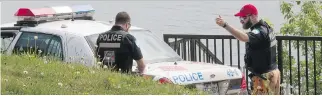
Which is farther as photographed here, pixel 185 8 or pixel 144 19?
pixel 185 8

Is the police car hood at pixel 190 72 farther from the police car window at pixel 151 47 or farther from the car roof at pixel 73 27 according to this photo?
the car roof at pixel 73 27

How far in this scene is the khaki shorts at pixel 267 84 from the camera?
733 centimetres

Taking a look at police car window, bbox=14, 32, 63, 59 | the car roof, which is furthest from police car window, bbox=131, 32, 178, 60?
police car window, bbox=14, 32, 63, 59

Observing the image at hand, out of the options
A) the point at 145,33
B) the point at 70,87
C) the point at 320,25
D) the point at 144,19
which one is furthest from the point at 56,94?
the point at 144,19

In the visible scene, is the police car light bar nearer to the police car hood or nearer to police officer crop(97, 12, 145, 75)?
police officer crop(97, 12, 145, 75)

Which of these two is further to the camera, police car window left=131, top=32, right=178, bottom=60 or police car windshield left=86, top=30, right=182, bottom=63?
police car window left=131, top=32, right=178, bottom=60

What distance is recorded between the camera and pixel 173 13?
2400 cm

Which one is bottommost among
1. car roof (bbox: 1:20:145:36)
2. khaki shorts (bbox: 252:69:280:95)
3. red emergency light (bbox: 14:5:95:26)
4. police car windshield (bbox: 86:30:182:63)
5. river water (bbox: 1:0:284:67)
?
river water (bbox: 1:0:284:67)

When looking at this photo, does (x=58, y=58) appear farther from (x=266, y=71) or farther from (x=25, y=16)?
(x=266, y=71)

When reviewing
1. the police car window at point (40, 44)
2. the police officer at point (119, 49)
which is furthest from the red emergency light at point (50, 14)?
the police officer at point (119, 49)

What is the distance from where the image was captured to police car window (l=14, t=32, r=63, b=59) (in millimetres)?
8438

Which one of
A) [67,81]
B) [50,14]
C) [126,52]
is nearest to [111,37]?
[126,52]

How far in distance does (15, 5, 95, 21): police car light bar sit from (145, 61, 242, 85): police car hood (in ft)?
Answer: 5.94

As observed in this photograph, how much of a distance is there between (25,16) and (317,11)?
549 centimetres
